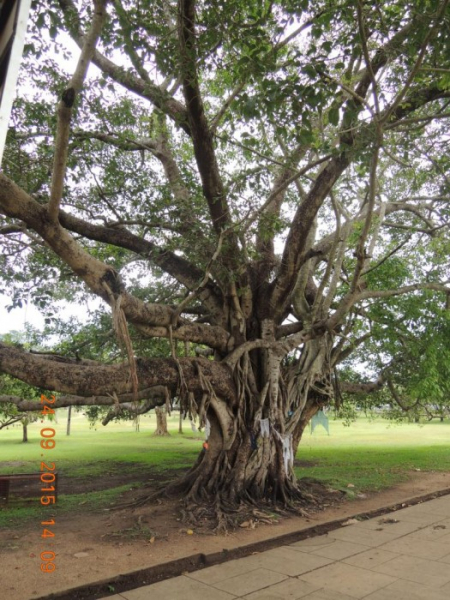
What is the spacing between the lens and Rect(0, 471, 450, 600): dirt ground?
4.68 m

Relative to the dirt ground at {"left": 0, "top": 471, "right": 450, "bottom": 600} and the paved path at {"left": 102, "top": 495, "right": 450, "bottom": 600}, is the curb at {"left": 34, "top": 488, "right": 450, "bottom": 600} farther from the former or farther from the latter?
the paved path at {"left": 102, "top": 495, "right": 450, "bottom": 600}

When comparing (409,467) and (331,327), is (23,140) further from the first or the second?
(409,467)

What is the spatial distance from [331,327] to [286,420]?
1.75 meters

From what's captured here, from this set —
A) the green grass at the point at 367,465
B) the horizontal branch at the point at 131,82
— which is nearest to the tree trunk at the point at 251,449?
the green grass at the point at 367,465

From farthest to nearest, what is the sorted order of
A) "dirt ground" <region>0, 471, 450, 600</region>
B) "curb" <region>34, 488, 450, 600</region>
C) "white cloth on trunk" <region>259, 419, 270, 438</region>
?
1. "white cloth on trunk" <region>259, 419, 270, 438</region>
2. "dirt ground" <region>0, 471, 450, 600</region>
3. "curb" <region>34, 488, 450, 600</region>

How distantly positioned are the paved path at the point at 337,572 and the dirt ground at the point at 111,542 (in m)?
0.40

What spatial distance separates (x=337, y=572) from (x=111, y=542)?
262 centimetres

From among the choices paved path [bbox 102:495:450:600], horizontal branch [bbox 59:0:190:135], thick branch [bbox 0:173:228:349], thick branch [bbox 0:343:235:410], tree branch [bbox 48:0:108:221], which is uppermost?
horizontal branch [bbox 59:0:190:135]

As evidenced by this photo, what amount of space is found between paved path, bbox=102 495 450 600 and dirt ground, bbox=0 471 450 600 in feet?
1.31

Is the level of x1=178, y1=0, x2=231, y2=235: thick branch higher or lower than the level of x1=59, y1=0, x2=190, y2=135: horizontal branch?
lower

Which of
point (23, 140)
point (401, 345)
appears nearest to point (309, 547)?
point (401, 345)

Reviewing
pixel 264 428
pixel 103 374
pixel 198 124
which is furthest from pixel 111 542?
pixel 198 124
